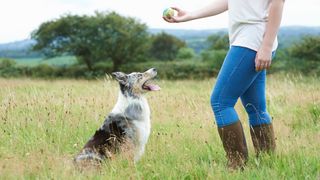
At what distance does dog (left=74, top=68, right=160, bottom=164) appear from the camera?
5.48 meters

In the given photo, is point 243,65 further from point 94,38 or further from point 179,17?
point 94,38

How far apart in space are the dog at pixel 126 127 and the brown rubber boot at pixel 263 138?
1.19 metres

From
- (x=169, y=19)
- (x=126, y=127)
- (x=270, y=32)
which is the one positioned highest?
(x=169, y=19)

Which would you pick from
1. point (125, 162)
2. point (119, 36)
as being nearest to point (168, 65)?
point (119, 36)

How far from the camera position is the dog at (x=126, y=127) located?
5477 millimetres

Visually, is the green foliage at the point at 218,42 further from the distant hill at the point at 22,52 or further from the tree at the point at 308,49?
the distant hill at the point at 22,52

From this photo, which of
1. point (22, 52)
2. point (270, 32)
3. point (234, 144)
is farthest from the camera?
point (22, 52)

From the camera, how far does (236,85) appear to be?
4.80 metres

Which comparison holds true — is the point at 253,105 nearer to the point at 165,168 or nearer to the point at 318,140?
the point at 165,168

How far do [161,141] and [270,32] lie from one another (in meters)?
2.38

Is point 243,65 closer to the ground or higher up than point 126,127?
higher up

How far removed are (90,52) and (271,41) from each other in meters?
40.6

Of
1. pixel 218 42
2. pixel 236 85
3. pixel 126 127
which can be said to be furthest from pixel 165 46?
pixel 236 85

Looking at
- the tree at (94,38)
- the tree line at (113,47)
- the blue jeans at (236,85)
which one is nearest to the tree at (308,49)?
the tree line at (113,47)
